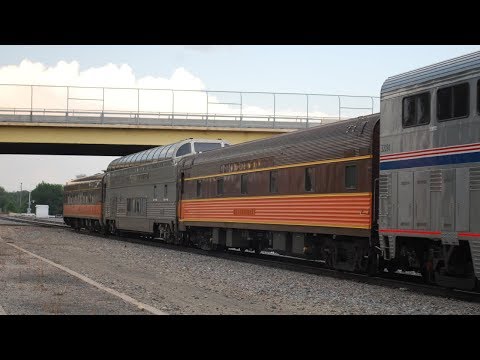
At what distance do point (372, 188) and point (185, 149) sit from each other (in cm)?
1497

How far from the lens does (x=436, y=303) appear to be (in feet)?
37.3

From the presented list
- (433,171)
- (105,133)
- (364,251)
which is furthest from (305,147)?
(105,133)

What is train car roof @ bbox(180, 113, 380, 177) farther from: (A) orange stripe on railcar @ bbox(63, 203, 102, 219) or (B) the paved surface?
(A) orange stripe on railcar @ bbox(63, 203, 102, 219)

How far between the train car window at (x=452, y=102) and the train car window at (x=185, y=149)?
16958mm

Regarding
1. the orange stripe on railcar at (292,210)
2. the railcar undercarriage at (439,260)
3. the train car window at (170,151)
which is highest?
the train car window at (170,151)

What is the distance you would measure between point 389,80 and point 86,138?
3483cm

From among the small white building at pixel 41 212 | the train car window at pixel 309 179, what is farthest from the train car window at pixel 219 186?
the small white building at pixel 41 212

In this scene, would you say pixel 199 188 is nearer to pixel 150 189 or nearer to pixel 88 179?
pixel 150 189

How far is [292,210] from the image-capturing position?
1820cm

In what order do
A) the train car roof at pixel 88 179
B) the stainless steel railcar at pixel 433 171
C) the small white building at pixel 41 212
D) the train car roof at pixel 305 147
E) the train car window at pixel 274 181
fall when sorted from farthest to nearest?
the small white building at pixel 41 212 → the train car roof at pixel 88 179 → the train car window at pixel 274 181 → the train car roof at pixel 305 147 → the stainless steel railcar at pixel 433 171

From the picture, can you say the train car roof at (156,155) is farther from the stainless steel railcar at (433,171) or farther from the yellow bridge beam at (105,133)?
the stainless steel railcar at (433,171)

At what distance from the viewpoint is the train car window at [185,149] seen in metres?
28.3
